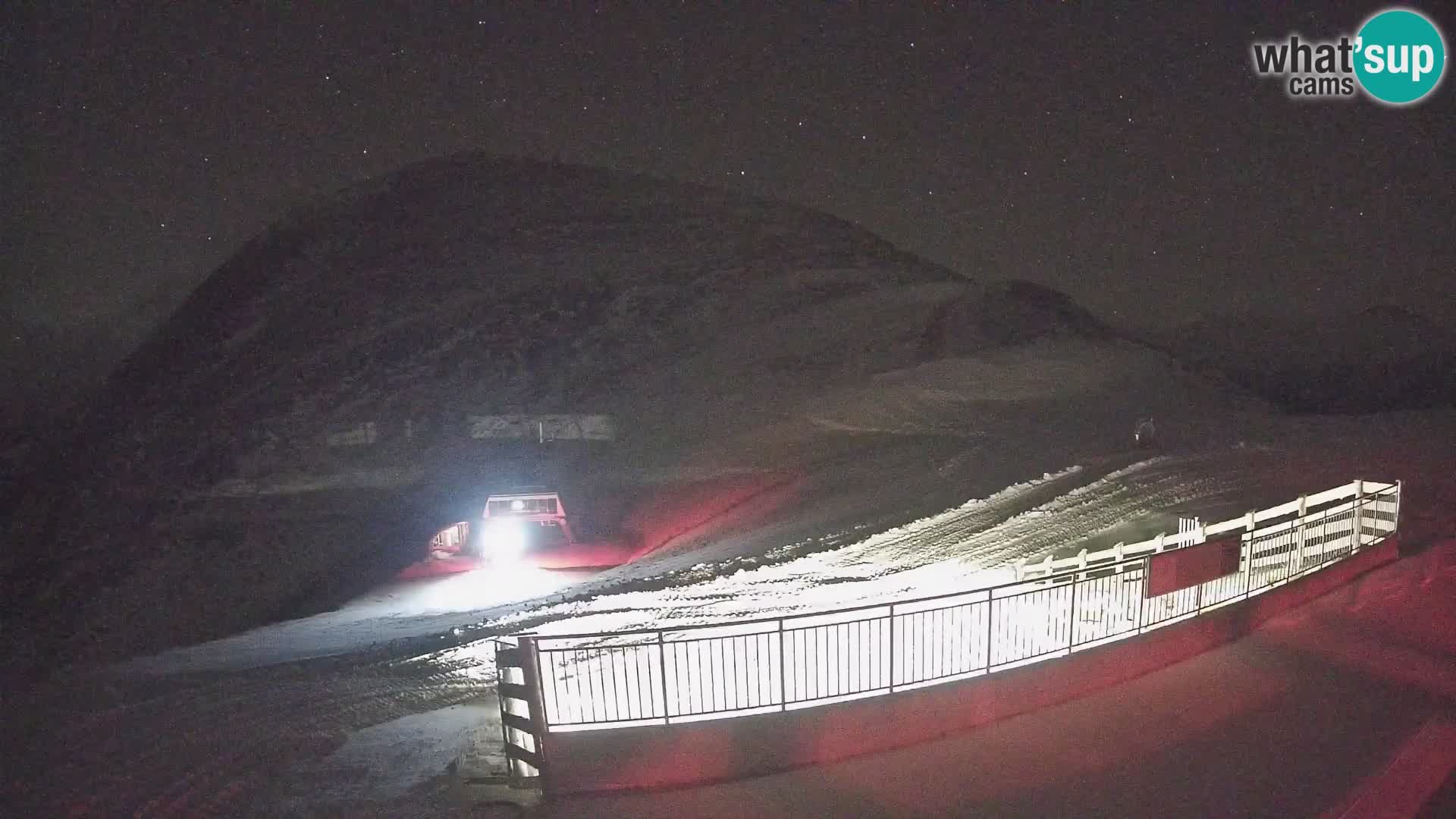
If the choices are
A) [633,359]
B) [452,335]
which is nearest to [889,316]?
[633,359]

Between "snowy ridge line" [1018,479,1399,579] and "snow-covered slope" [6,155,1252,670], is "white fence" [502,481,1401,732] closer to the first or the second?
"snowy ridge line" [1018,479,1399,579]

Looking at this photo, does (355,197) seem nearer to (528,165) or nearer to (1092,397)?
(528,165)

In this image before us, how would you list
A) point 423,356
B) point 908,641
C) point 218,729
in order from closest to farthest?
1. point 218,729
2. point 908,641
3. point 423,356

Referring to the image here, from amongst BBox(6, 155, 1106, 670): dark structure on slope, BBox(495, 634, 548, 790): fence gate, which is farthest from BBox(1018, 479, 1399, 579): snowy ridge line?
BBox(6, 155, 1106, 670): dark structure on slope

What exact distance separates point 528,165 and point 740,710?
64960 mm

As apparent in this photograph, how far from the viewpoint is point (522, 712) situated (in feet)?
19.8

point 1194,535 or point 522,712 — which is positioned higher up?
point 522,712

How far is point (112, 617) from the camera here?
53.3ft

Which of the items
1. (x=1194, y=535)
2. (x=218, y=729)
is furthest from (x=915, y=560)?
(x=218, y=729)

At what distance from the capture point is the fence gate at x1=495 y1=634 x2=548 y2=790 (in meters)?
5.77

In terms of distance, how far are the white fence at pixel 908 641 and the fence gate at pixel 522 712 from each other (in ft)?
0.09

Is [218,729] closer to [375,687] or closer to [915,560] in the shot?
[375,687]

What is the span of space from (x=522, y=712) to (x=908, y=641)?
399 centimetres

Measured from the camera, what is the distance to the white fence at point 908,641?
6.13 metres
